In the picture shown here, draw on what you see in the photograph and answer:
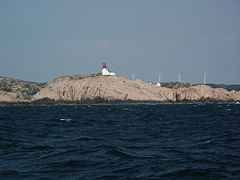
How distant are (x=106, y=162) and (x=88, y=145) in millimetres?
6798

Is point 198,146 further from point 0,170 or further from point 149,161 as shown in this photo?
point 0,170

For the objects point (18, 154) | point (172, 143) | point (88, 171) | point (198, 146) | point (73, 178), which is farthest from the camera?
point (172, 143)

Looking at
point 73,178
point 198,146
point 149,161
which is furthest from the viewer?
point 198,146

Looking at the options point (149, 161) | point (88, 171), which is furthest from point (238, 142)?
point (88, 171)

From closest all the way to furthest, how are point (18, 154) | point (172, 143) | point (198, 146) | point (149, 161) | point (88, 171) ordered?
point (88, 171) → point (149, 161) → point (18, 154) → point (198, 146) → point (172, 143)

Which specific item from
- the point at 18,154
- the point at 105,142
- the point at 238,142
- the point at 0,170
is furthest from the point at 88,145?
the point at 238,142

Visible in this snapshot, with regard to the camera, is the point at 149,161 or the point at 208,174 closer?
the point at 208,174

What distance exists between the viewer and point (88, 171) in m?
18.5

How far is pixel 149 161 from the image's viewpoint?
20891 mm

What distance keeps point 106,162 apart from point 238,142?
12554mm

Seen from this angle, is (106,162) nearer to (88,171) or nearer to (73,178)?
(88,171)

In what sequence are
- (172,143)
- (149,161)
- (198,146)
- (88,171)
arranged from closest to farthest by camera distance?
1. (88,171)
2. (149,161)
3. (198,146)
4. (172,143)

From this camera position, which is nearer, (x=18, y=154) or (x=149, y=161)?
(x=149, y=161)

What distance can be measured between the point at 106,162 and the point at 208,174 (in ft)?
20.9
